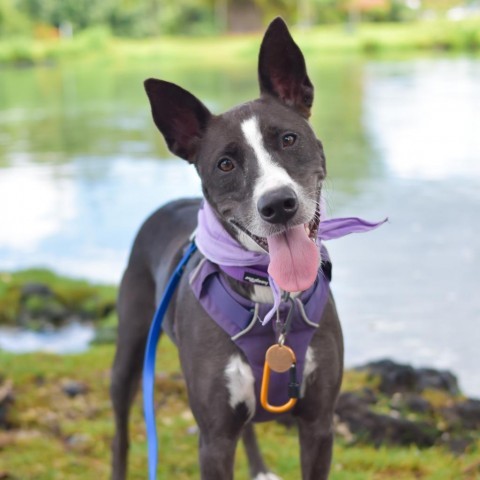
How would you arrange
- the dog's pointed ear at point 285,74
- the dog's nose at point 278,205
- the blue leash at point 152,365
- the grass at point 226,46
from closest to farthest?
the dog's nose at point 278,205 → the dog's pointed ear at point 285,74 → the blue leash at point 152,365 → the grass at point 226,46

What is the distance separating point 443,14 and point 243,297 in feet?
142

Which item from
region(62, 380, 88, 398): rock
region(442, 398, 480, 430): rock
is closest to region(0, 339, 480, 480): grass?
region(62, 380, 88, 398): rock

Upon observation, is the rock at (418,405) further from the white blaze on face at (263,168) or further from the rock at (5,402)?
the white blaze on face at (263,168)

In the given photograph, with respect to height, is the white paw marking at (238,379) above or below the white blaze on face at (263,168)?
below

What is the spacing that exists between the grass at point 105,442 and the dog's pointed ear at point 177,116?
5.27 ft

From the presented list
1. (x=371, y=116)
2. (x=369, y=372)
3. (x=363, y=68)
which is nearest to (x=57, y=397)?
(x=369, y=372)

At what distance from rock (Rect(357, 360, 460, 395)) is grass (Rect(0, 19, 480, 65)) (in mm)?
26405

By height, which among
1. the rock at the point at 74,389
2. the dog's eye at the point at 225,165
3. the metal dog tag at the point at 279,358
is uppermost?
the dog's eye at the point at 225,165

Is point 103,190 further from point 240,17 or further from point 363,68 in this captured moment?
point 240,17

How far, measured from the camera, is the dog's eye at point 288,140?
2.45 m

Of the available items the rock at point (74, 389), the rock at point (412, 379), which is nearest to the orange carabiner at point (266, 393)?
the rock at point (412, 379)

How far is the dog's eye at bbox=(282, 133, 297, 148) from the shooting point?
8.03ft

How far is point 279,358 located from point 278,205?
19.7 inches

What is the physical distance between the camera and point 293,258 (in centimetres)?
234
